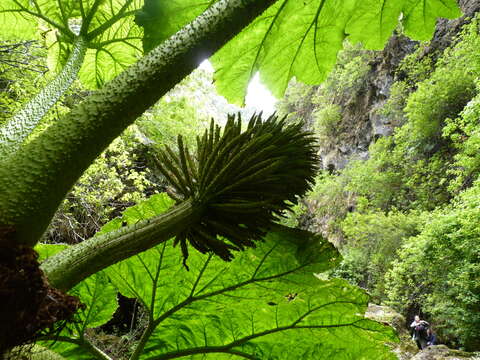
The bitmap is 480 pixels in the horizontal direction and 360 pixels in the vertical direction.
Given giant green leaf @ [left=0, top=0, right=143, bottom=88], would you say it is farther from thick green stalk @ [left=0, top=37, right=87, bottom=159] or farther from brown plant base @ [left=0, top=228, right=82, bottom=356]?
brown plant base @ [left=0, top=228, right=82, bottom=356]

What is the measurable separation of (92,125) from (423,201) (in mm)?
12912

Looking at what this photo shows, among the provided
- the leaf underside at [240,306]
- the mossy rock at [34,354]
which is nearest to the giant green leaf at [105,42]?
the leaf underside at [240,306]

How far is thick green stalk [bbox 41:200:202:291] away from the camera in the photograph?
492mm

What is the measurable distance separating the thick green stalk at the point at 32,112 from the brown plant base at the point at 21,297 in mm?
269

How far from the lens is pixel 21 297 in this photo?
0.41 metres

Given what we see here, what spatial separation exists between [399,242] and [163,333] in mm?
10833

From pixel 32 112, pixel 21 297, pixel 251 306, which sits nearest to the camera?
pixel 21 297

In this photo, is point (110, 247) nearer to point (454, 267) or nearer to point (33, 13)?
point (33, 13)

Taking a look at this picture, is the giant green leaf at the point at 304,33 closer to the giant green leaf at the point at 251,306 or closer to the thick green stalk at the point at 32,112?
the thick green stalk at the point at 32,112

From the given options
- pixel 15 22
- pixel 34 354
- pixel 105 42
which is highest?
pixel 15 22

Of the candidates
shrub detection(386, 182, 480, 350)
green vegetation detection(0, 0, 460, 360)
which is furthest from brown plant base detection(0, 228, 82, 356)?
shrub detection(386, 182, 480, 350)

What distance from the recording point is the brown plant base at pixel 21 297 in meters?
0.40

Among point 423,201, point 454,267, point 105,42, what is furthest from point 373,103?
point 105,42

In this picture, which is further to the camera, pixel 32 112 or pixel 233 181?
pixel 32 112
